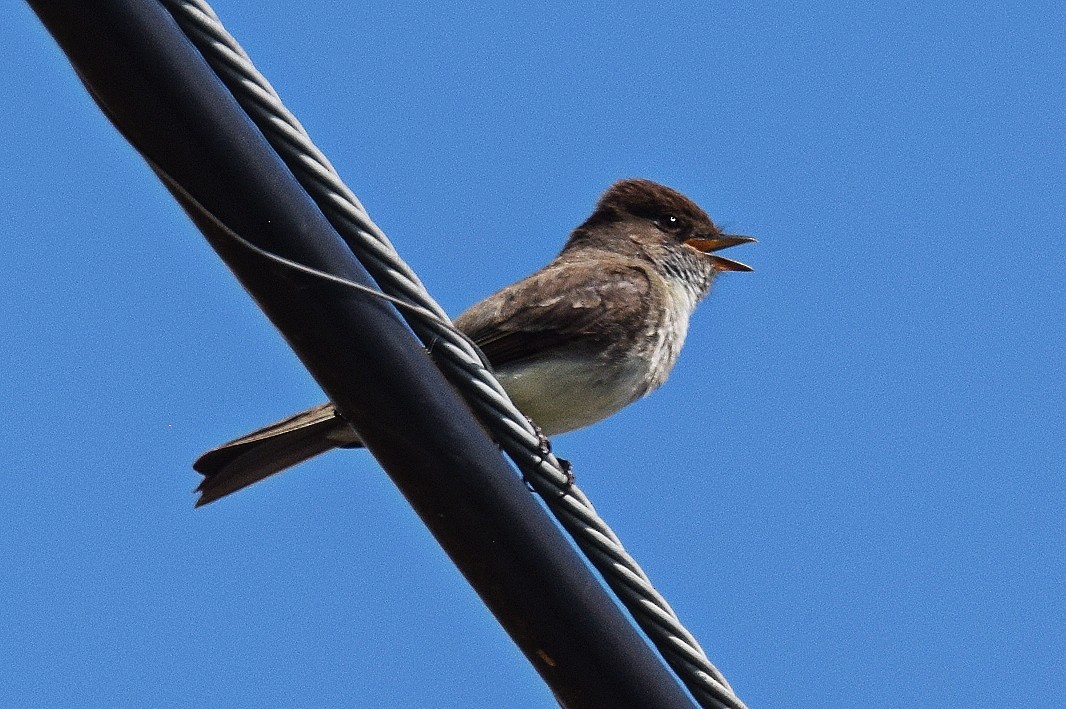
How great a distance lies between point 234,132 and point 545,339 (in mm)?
3839

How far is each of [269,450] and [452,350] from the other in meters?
2.79

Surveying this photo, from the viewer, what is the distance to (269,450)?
624cm

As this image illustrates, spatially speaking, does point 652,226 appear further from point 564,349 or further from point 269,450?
point 269,450

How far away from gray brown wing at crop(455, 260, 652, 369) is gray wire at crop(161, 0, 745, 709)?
3.22 metres

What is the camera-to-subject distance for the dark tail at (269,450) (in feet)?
19.1

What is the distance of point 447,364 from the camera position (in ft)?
12.0

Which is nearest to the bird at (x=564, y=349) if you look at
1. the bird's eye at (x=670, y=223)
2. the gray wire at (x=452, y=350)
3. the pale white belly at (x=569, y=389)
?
the pale white belly at (x=569, y=389)

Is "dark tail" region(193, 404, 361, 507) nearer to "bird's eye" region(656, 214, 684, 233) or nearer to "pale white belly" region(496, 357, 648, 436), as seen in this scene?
"pale white belly" region(496, 357, 648, 436)

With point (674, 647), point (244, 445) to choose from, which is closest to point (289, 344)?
point (674, 647)

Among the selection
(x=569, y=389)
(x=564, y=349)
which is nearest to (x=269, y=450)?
(x=569, y=389)

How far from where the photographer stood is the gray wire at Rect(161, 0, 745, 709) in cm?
332

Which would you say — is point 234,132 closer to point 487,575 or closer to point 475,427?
point 475,427

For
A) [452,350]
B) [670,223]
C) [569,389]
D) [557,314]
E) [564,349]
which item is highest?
[670,223]

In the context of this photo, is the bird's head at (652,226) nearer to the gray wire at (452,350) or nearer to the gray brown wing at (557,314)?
the gray brown wing at (557,314)
